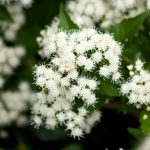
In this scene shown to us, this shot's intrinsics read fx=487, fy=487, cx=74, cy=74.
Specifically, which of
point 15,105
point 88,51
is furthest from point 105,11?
point 15,105

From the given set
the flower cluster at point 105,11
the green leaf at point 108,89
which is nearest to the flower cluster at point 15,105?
the flower cluster at point 105,11

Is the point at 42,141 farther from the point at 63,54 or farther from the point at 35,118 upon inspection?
the point at 63,54

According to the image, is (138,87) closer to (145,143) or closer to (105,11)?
(145,143)

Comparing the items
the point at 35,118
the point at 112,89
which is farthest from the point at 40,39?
the point at 112,89

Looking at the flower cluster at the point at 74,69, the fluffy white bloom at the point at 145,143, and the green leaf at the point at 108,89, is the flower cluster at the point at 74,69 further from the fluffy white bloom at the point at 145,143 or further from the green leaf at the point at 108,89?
the fluffy white bloom at the point at 145,143

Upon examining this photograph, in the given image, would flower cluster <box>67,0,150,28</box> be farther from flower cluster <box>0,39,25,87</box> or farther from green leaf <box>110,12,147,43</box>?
flower cluster <box>0,39,25,87</box>

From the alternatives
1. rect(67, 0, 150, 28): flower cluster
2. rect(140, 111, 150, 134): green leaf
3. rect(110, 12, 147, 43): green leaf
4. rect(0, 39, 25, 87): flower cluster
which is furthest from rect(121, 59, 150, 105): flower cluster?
rect(0, 39, 25, 87): flower cluster
